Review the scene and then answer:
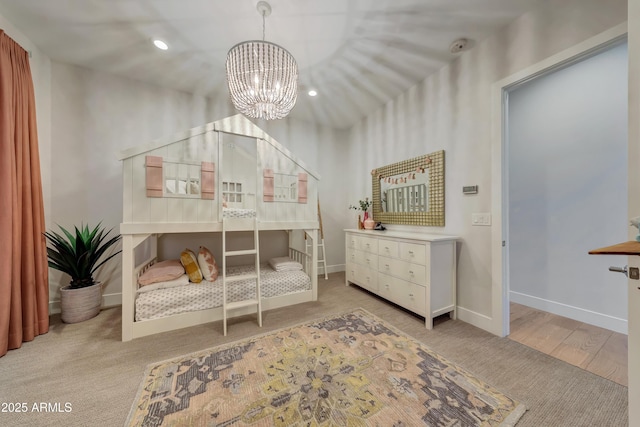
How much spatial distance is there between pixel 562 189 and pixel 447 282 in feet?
5.65

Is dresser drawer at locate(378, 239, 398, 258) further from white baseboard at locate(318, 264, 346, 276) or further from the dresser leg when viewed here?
white baseboard at locate(318, 264, 346, 276)

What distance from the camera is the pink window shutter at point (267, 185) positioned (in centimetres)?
263

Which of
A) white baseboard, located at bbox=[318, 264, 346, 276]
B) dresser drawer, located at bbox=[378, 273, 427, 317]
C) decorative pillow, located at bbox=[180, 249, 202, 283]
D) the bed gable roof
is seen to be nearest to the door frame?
dresser drawer, located at bbox=[378, 273, 427, 317]

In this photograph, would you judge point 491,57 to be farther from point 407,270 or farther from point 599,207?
point 407,270

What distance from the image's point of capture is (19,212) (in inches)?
72.6

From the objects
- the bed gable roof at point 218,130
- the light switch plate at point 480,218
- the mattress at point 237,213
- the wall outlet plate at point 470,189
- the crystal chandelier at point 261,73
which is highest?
the crystal chandelier at point 261,73

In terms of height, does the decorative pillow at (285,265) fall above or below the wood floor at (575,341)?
above

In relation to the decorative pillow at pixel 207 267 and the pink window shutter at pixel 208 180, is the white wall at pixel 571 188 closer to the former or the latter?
the pink window shutter at pixel 208 180

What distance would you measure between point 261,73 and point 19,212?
2.43 meters

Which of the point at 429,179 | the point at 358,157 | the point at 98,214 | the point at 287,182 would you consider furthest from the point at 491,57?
the point at 98,214

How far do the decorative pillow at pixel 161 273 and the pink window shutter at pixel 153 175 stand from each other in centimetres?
86

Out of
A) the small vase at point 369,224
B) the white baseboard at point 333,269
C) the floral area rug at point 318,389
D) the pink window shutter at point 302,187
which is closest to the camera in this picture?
the floral area rug at point 318,389

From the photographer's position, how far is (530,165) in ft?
8.79

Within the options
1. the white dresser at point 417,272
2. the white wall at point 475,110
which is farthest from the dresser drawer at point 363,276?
the white wall at point 475,110
